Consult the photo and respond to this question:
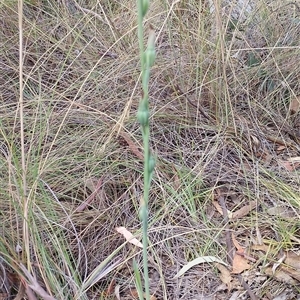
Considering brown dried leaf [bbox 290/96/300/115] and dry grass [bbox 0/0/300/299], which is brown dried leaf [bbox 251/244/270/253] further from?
brown dried leaf [bbox 290/96/300/115]

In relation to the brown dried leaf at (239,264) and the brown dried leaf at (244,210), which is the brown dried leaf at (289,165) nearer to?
the brown dried leaf at (244,210)

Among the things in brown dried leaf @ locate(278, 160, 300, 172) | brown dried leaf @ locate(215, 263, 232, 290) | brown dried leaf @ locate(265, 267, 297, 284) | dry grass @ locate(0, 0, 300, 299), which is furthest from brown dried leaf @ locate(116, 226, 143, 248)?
brown dried leaf @ locate(278, 160, 300, 172)

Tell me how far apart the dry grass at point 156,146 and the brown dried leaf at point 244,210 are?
0.01 m

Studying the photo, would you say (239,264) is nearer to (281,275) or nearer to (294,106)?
(281,275)

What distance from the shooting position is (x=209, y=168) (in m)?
1.46

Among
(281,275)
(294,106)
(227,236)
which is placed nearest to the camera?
(281,275)

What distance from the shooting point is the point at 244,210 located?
1356 millimetres

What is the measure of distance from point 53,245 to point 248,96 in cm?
84

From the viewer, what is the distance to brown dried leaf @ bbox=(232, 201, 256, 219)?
135 centimetres

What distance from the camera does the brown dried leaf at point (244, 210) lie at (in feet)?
4.42

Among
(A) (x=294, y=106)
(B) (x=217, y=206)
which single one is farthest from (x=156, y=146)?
(A) (x=294, y=106)

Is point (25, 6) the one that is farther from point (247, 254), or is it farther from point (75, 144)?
point (247, 254)

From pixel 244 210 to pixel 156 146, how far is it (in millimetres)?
340

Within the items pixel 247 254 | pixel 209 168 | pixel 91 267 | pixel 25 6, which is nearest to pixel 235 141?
pixel 209 168
